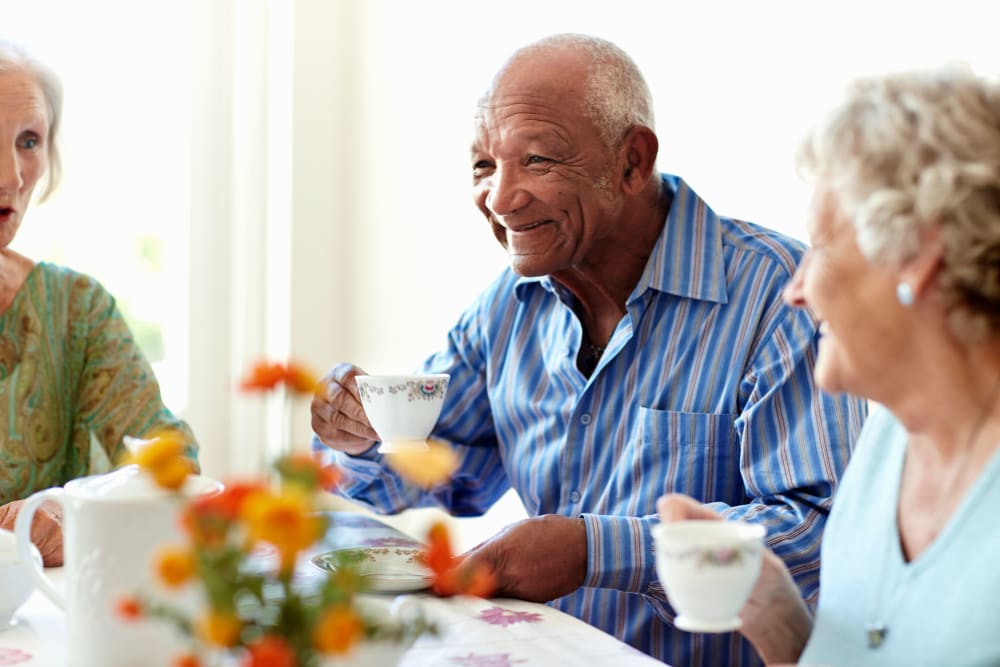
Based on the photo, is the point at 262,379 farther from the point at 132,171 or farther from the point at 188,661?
the point at 132,171

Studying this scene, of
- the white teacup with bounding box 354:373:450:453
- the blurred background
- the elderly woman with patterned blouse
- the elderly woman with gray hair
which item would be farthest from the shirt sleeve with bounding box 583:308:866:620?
the blurred background

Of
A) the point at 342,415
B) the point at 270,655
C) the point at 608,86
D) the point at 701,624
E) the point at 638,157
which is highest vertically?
the point at 608,86

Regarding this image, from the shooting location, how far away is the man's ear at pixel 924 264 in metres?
1.00

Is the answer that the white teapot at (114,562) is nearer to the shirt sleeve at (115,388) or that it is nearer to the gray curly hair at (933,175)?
the gray curly hair at (933,175)

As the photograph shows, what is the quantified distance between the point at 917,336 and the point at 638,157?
2.99 ft

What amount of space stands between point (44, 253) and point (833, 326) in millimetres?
2891

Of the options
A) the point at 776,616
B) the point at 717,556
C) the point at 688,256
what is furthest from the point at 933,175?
the point at 688,256

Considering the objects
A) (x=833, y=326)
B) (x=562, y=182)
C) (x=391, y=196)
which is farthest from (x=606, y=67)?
(x=391, y=196)

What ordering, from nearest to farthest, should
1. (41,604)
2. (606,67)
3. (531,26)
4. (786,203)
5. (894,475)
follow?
1. (894,475)
2. (41,604)
3. (606,67)
4. (786,203)
5. (531,26)

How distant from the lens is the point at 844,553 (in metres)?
1.19

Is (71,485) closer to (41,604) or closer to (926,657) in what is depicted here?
(41,604)

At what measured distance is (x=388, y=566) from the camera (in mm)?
1498

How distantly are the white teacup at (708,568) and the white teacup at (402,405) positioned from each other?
625 mm

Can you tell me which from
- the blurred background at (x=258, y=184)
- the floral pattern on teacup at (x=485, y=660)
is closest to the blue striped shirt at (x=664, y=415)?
the floral pattern on teacup at (x=485, y=660)
